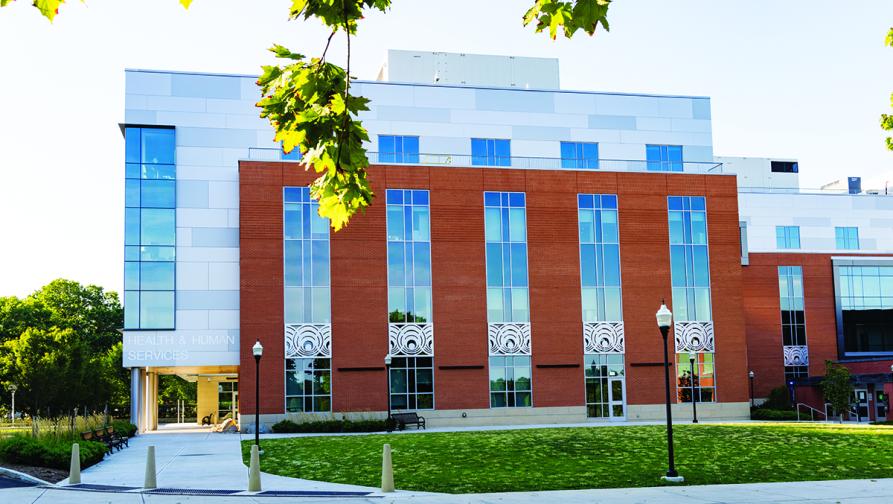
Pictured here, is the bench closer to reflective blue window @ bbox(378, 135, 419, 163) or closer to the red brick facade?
the red brick facade

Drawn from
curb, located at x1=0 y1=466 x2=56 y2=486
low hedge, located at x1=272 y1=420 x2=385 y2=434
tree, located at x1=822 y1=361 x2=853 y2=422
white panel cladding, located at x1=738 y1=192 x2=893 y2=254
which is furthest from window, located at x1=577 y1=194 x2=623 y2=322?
curb, located at x1=0 y1=466 x2=56 y2=486

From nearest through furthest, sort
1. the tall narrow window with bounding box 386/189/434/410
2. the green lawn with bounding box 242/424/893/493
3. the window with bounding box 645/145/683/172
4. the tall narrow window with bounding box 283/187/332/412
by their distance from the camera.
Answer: the green lawn with bounding box 242/424/893/493 < the tall narrow window with bounding box 283/187/332/412 < the tall narrow window with bounding box 386/189/434/410 < the window with bounding box 645/145/683/172

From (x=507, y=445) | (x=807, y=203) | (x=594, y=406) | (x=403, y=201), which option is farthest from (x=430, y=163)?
(x=807, y=203)

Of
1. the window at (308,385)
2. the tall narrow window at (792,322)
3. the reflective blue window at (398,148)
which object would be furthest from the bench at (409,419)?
the tall narrow window at (792,322)

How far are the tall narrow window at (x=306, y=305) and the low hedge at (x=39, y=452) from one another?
22005 millimetres

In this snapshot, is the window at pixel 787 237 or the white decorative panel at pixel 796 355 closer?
the white decorative panel at pixel 796 355

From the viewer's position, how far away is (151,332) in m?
49.3

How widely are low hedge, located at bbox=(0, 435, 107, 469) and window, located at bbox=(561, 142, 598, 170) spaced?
36.2 m

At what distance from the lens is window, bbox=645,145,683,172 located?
56.7m

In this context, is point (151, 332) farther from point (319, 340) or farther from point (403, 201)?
point (403, 201)

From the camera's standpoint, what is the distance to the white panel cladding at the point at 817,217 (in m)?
74.9

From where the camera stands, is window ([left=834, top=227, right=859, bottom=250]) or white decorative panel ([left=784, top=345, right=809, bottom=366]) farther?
window ([left=834, top=227, right=859, bottom=250])

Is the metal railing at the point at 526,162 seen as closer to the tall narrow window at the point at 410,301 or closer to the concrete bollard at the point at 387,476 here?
the tall narrow window at the point at 410,301

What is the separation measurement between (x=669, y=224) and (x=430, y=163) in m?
14.3
